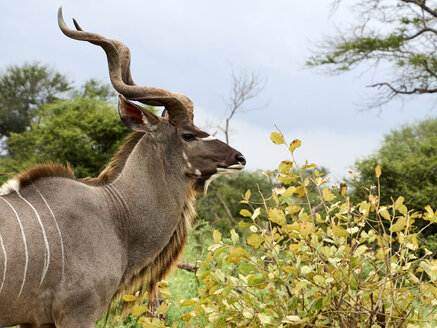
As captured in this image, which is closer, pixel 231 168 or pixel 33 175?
pixel 33 175

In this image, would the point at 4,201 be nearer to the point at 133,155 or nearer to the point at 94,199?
the point at 94,199

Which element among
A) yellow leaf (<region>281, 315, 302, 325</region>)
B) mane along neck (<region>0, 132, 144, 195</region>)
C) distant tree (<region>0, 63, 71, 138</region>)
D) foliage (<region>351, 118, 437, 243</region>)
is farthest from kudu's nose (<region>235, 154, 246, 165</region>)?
distant tree (<region>0, 63, 71, 138</region>)

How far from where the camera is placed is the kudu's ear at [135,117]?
11.2ft

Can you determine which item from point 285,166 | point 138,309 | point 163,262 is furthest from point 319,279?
point 163,262

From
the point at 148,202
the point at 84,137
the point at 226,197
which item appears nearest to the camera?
the point at 148,202

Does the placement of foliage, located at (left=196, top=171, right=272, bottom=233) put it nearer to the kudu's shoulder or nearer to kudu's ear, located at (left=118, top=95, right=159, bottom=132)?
kudu's ear, located at (left=118, top=95, right=159, bottom=132)

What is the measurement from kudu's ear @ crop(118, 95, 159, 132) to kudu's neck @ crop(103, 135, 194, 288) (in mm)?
106

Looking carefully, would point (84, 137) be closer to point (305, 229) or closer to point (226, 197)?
point (226, 197)

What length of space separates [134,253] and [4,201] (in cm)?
84

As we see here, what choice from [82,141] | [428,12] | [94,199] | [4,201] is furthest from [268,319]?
[428,12]

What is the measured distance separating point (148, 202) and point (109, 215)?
0.89ft

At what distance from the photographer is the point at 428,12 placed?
21.1 metres

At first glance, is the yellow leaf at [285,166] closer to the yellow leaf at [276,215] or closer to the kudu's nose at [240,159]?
the yellow leaf at [276,215]

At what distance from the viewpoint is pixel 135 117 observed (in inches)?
137
